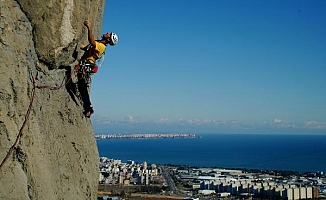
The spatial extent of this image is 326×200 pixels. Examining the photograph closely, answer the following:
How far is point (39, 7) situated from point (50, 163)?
158 cm

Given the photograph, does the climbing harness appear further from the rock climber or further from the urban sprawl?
the urban sprawl

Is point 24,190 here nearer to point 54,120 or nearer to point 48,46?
point 54,120

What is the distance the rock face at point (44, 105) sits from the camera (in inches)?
158

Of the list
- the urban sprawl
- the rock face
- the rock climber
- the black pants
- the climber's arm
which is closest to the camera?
the rock face

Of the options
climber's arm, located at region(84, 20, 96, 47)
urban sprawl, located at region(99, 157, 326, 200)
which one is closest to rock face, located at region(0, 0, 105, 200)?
climber's arm, located at region(84, 20, 96, 47)

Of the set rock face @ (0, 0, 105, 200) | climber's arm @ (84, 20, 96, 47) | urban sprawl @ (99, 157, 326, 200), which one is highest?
climber's arm @ (84, 20, 96, 47)

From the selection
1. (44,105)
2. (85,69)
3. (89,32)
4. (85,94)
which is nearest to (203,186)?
(85,94)

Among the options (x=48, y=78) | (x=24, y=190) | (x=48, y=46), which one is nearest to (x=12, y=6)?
(x=48, y=46)

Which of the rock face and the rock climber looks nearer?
the rock face

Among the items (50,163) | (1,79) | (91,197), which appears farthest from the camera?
(91,197)

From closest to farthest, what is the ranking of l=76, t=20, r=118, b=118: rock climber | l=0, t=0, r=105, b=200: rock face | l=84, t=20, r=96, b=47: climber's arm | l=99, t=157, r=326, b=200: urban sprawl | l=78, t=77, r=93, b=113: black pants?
1. l=0, t=0, r=105, b=200: rock face
2. l=84, t=20, r=96, b=47: climber's arm
3. l=76, t=20, r=118, b=118: rock climber
4. l=78, t=77, r=93, b=113: black pants
5. l=99, t=157, r=326, b=200: urban sprawl

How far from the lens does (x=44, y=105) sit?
484 centimetres

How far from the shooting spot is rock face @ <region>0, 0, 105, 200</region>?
158 inches

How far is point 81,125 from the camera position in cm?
575
